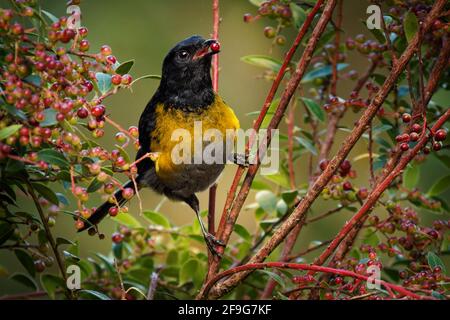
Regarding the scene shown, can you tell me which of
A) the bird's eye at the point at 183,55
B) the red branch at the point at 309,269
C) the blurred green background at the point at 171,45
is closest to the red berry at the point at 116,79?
the red branch at the point at 309,269

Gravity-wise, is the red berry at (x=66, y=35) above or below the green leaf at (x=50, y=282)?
above

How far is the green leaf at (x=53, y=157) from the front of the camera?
A: 1650 mm

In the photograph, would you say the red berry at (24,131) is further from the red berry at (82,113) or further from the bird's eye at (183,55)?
the bird's eye at (183,55)

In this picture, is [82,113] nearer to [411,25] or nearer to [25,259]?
[25,259]

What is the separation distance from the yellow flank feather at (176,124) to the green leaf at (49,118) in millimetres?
1345

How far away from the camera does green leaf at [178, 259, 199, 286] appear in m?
2.48

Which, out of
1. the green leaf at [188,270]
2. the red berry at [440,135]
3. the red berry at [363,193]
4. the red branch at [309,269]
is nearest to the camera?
the red branch at [309,269]

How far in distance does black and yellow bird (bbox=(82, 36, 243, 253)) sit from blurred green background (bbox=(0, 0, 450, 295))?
5.67 feet

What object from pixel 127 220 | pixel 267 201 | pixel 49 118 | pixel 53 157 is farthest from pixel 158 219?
pixel 49 118

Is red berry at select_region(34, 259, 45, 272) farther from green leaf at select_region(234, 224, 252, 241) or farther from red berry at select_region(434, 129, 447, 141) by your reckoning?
red berry at select_region(434, 129, 447, 141)

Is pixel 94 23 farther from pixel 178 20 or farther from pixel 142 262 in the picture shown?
pixel 142 262

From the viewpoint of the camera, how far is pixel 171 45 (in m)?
5.28
